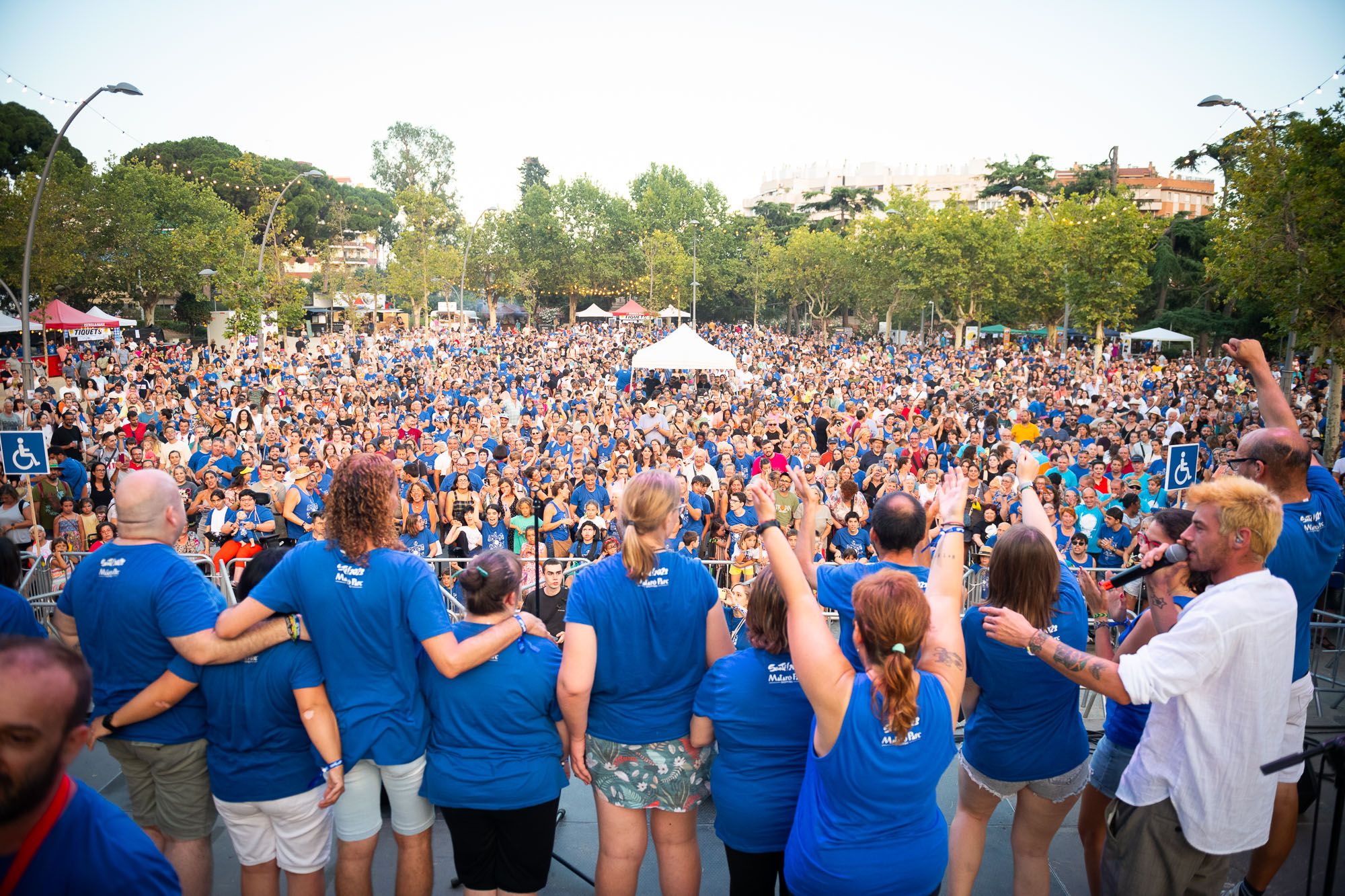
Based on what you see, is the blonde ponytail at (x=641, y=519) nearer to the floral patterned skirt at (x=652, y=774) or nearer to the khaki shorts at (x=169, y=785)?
the floral patterned skirt at (x=652, y=774)

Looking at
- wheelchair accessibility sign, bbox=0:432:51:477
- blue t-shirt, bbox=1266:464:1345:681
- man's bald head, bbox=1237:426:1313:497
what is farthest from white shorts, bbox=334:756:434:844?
wheelchair accessibility sign, bbox=0:432:51:477

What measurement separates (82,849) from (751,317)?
75.2 m

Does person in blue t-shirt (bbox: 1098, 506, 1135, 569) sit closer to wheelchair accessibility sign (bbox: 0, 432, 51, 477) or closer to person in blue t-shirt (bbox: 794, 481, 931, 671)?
person in blue t-shirt (bbox: 794, 481, 931, 671)

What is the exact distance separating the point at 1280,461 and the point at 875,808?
2.50 metres

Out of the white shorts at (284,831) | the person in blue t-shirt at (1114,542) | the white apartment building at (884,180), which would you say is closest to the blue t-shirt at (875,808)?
the white shorts at (284,831)

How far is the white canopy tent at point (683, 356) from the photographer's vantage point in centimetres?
1844

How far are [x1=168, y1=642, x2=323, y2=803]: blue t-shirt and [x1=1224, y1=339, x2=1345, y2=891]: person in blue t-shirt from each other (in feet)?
11.8

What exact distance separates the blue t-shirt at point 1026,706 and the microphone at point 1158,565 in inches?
6.7

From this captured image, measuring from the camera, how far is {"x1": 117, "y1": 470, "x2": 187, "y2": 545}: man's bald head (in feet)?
8.98

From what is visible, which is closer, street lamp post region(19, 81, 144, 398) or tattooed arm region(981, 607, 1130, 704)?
tattooed arm region(981, 607, 1130, 704)

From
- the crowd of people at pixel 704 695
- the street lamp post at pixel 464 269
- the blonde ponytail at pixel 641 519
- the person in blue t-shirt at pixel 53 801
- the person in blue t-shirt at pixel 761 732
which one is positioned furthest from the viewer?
the street lamp post at pixel 464 269

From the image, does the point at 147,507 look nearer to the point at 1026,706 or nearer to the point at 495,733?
the point at 495,733

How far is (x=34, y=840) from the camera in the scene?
150 cm

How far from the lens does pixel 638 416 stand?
14844mm
